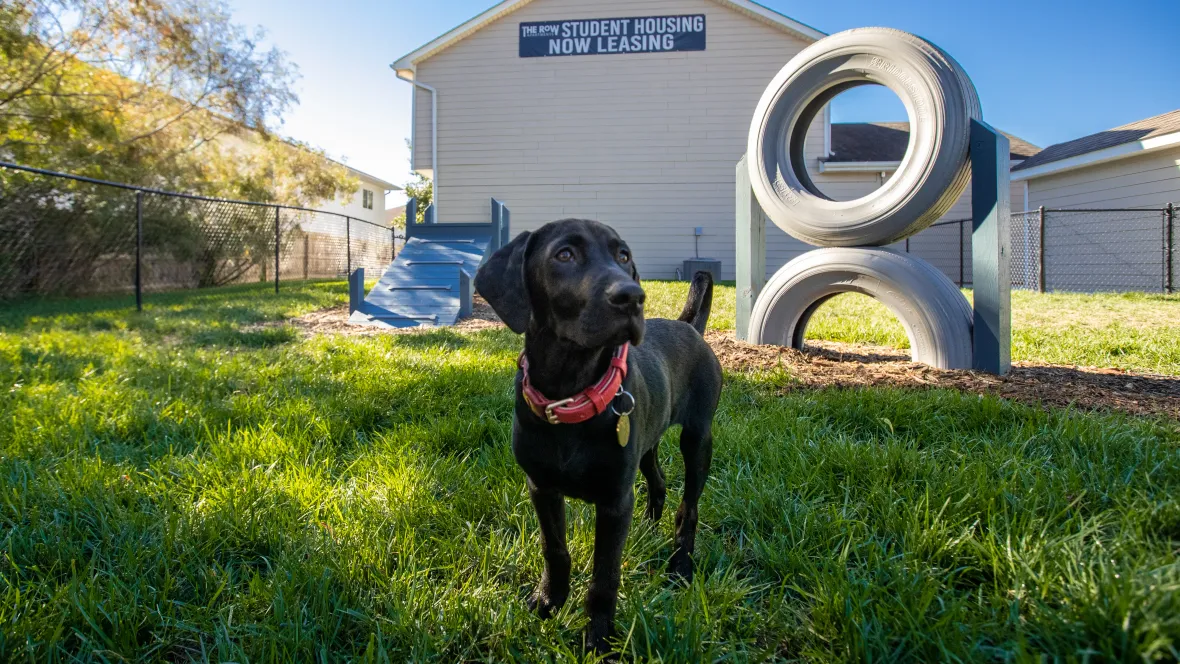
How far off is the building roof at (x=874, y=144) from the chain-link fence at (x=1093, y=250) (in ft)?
9.87

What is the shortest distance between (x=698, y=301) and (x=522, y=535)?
1267 mm

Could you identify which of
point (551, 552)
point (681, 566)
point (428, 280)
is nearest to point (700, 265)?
point (428, 280)

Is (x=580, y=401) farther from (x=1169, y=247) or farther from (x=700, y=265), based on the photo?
(x=1169, y=247)

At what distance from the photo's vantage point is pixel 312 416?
11.0 feet

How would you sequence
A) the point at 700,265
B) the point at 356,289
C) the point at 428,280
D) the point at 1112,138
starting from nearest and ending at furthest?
the point at 356,289
the point at 428,280
the point at 1112,138
the point at 700,265

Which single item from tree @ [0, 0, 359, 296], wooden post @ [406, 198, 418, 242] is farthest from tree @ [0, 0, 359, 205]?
wooden post @ [406, 198, 418, 242]

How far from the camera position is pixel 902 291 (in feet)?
14.6

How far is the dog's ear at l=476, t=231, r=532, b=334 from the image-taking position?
68.8 inches

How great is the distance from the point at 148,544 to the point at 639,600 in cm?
166

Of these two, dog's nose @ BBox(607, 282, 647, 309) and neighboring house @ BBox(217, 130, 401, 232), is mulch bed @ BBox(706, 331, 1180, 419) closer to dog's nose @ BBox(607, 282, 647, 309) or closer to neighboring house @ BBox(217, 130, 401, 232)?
dog's nose @ BBox(607, 282, 647, 309)

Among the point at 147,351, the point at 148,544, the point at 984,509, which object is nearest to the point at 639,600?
the point at 984,509

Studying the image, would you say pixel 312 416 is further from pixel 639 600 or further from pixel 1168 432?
pixel 1168 432

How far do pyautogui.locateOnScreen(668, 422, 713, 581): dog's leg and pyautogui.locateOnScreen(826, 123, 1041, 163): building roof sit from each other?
15.9 metres

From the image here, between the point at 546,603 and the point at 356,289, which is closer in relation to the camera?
the point at 546,603
